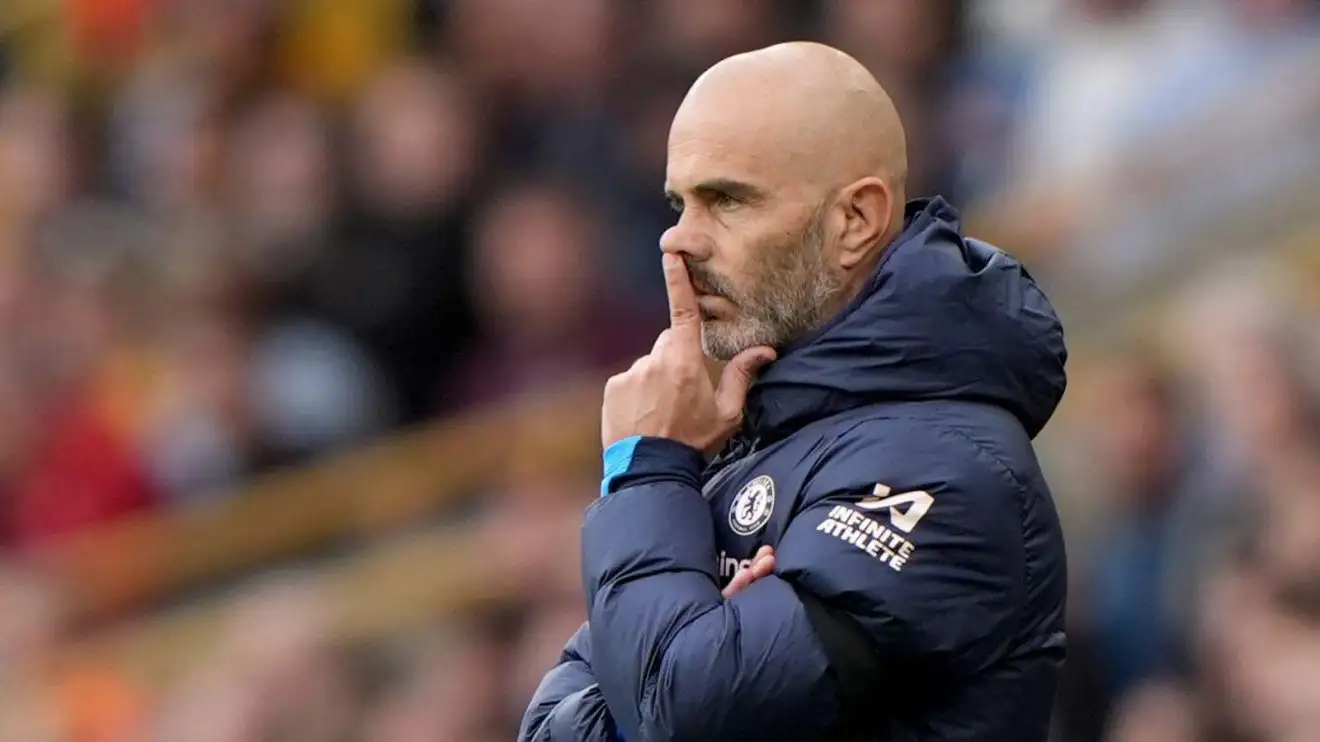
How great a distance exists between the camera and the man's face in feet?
7.18

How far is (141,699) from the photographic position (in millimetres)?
5945

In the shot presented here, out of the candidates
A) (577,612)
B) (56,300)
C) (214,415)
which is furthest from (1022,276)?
(56,300)

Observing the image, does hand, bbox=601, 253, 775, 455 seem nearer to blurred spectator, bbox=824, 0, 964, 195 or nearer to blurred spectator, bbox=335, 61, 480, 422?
blurred spectator, bbox=824, 0, 964, 195

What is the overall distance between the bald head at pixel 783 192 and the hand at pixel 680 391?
28 millimetres

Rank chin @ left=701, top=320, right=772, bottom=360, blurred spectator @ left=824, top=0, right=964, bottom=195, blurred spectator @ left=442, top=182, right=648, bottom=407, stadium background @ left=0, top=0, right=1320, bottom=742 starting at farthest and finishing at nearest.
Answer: blurred spectator @ left=442, top=182, right=648, bottom=407 < blurred spectator @ left=824, top=0, right=964, bottom=195 < stadium background @ left=0, top=0, right=1320, bottom=742 < chin @ left=701, top=320, right=772, bottom=360

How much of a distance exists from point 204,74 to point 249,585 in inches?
63.2

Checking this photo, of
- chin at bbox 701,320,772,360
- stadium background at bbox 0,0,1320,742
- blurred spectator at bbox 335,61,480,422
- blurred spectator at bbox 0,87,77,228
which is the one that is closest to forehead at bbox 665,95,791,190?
chin at bbox 701,320,772,360

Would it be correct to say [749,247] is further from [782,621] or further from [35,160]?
[35,160]

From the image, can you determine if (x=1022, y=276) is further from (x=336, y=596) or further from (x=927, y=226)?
(x=336, y=596)

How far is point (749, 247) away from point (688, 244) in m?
0.06

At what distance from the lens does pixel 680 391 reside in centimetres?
215

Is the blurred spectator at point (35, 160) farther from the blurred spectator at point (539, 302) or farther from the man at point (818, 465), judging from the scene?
the man at point (818, 465)

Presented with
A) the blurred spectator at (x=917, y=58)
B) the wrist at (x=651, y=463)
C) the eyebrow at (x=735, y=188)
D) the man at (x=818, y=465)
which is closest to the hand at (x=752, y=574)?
the man at (x=818, y=465)

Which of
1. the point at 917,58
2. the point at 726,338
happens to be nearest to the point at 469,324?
the point at 917,58
